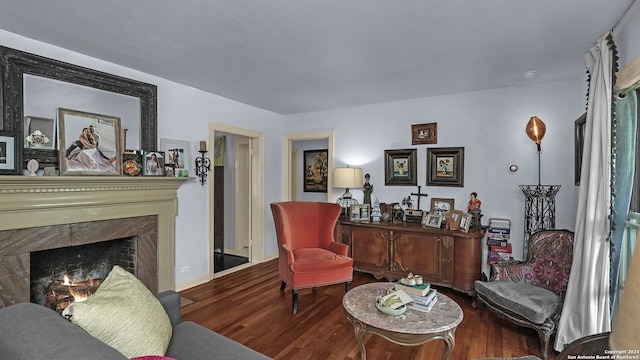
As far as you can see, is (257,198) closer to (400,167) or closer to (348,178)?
(348,178)

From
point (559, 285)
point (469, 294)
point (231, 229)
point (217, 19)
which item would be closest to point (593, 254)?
point (559, 285)

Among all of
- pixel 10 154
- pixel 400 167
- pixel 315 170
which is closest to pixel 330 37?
pixel 400 167

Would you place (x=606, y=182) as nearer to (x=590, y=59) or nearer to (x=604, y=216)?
(x=604, y=216)

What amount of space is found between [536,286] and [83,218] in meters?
3.93

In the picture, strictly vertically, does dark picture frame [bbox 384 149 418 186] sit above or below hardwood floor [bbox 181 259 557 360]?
above

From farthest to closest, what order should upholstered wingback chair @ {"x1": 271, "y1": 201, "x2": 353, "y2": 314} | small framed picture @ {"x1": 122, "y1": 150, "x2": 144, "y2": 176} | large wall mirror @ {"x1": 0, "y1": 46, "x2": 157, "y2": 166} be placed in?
upholstered wingback chair @ {"x1": 271, "y1": 201, "x2": 353, "y2": 314}, small framed picture @ {"x1": 122, "y1": 150, "x2": 144, "y2": 176}, large wall mirror @ {"x1": 0, "y1": 46, "x2": 157, "y2": 166}

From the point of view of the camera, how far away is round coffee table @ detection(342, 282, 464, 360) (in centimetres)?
179

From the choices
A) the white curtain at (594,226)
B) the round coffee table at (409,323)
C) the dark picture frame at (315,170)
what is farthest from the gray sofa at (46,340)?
the dark picture frame at (315,170)

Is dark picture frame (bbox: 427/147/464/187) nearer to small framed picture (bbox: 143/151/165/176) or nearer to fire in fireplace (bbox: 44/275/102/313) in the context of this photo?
small framed picture (bbox: 143/151/165/176)

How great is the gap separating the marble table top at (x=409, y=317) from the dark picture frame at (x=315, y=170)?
151 inches

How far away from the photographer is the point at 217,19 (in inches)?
81.0

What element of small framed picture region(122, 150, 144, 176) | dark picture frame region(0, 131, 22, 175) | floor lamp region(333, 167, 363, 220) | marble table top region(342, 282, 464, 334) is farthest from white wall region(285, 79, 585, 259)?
dark picture frame region(0, 131, 22, 175)

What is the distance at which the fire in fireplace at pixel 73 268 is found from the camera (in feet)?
8.51

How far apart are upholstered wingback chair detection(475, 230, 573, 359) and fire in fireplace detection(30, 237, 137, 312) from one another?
328cm
